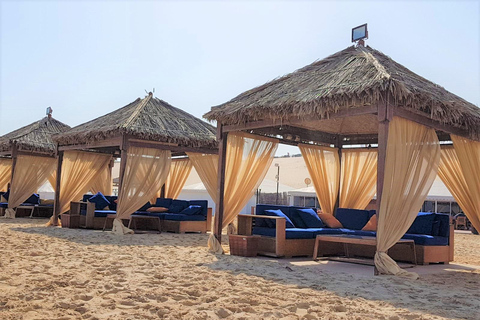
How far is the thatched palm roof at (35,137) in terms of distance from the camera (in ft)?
46.9

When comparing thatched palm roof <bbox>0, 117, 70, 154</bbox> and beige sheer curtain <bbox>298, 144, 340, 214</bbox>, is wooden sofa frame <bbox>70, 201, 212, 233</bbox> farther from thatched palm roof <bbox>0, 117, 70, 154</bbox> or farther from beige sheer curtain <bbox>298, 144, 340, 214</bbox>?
thatched palm roof <bbox>0, 117, 70, 154</bbox>

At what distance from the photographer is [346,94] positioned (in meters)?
6.21

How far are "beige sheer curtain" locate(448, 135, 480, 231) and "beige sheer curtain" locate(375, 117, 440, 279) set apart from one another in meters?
0.90

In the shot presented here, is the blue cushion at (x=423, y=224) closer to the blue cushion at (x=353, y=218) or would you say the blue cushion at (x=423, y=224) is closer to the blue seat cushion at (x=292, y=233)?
the blue cushion at (x=353, y=218)

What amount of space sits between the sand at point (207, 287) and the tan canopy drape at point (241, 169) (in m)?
0.96

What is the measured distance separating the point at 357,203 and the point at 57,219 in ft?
23.4

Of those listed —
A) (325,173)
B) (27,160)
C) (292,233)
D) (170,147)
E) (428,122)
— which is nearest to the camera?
(428,122)

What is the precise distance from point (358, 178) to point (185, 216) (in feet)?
12.6

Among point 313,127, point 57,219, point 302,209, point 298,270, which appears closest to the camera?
point 298,270

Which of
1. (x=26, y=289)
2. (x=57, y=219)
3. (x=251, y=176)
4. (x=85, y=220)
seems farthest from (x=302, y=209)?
(x=57, y=219)

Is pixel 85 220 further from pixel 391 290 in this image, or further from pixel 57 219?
pixel 391 290

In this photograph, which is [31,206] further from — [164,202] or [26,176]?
[164,202]

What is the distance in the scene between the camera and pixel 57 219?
12117mm

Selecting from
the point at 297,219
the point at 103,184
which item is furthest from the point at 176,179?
the point at 297,219
